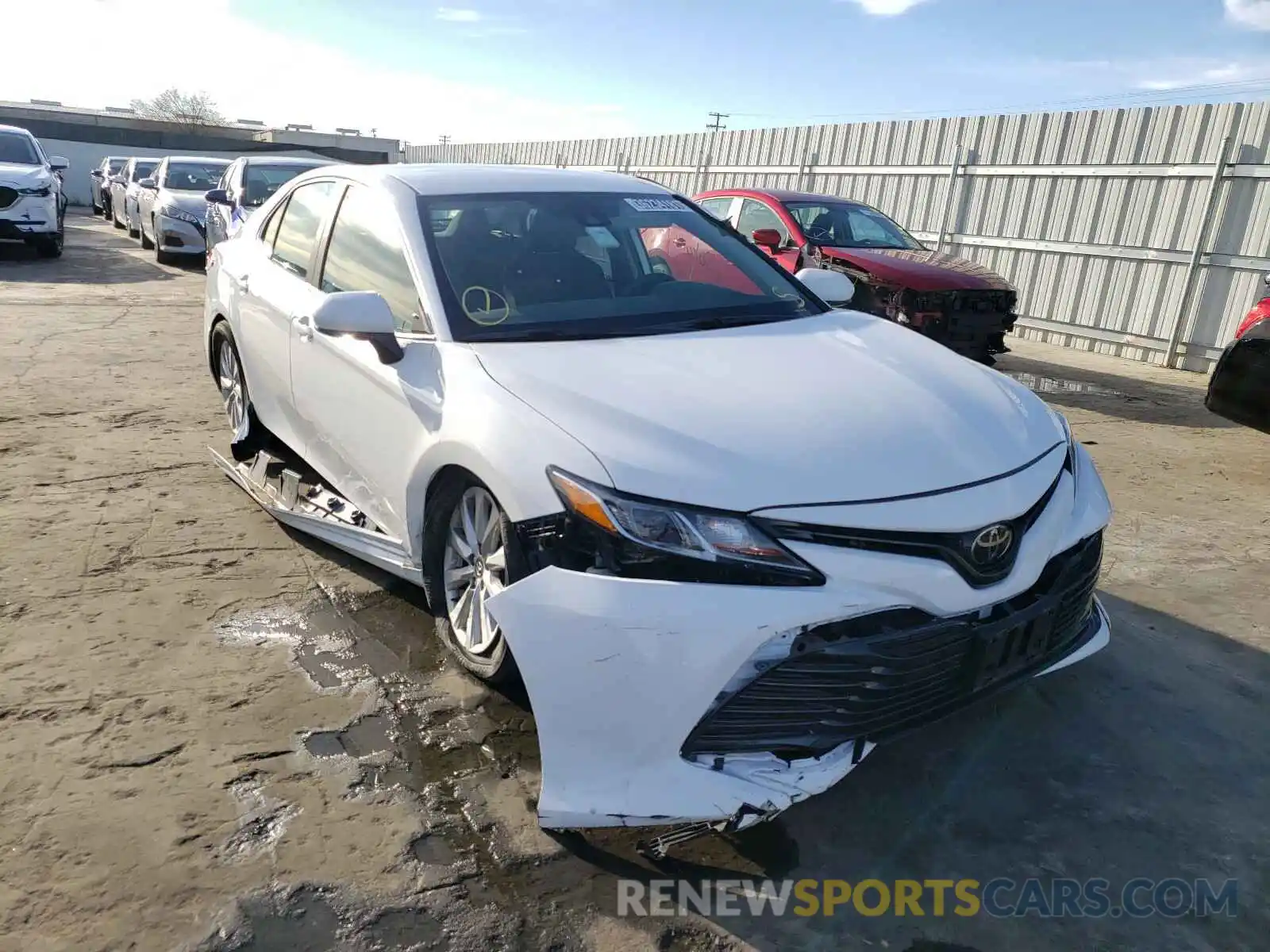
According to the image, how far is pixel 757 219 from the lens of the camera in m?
9.38

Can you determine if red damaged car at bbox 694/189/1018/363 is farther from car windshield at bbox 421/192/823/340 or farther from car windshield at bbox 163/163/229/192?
car windshield at bbox 163/163/229/192

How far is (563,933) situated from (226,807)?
99 centimetres

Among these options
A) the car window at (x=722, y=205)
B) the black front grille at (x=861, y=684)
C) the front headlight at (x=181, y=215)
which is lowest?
the black front grille at (x=861, y=684)

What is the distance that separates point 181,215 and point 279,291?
11.7 m

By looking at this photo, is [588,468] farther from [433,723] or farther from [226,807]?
[226,807]

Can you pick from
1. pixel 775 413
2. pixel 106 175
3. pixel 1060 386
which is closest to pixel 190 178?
pixel 106 175

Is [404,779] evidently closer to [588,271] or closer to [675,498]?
[675,498]

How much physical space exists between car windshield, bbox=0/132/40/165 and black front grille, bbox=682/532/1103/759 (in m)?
14.9

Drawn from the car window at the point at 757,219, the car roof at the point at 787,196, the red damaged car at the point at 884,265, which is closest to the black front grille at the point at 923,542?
the red damaged car at the point at 884,265

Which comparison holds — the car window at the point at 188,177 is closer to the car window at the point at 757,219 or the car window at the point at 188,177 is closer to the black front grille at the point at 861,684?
the car window at the point at 757,219

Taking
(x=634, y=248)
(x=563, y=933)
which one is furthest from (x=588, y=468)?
(x=634, y=248)

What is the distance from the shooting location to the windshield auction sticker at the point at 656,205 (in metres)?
3.83

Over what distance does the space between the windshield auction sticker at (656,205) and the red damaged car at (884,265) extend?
13.4ft

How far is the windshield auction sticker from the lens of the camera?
12.6 ft
